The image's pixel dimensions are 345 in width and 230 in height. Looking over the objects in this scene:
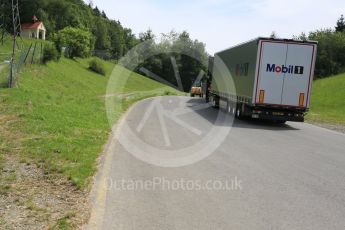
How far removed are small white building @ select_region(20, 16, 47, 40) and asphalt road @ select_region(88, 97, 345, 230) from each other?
291 feet

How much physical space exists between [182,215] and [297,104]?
16.1m

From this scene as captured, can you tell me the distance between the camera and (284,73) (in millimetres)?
21156

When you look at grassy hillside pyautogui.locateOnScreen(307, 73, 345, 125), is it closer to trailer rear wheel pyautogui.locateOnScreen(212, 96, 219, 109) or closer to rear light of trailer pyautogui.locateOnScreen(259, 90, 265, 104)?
trailer rear wheel pyautogui.locateOnScreen(212, 96, 219, 109)

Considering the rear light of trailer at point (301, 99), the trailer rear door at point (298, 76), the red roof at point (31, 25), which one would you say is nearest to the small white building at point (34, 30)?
the red roof at point (31, 25)

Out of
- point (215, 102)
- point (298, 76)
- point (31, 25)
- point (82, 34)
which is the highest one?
point (31, 25)

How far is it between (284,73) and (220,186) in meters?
13.9

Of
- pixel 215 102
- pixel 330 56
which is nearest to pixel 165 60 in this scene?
pixel 215 102

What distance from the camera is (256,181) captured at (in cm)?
888

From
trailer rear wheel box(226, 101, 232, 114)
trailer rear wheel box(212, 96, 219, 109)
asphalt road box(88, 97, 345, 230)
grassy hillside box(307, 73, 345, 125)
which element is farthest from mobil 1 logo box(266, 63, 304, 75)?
grassy hillside box(307, 73, 345, 125)

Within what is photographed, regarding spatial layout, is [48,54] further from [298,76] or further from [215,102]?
[298,76]

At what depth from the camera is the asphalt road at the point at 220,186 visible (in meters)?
6.36

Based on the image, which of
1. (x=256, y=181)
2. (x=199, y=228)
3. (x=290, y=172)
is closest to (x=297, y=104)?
(x=290, y=172)

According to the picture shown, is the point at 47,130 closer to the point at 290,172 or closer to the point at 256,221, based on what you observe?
the point at 290,172

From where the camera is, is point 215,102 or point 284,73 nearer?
point 284,73
